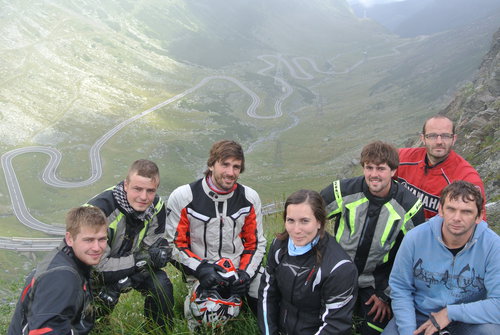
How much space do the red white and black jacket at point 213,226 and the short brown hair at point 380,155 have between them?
6.81 feet

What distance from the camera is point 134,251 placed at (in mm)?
6438

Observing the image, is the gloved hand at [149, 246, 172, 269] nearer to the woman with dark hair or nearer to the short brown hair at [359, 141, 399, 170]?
the woman with dark hair

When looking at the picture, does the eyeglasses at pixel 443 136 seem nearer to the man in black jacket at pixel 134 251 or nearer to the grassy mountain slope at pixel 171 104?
the man in black jacket at pixel 134 251

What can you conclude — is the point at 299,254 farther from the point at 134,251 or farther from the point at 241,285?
the point at 134,251

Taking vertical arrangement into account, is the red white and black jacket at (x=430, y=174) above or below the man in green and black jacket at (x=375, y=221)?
above

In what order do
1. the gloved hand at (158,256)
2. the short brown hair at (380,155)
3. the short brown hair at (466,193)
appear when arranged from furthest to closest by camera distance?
the gloved hand at (158,256)
the short brown hair at (380,155)
the short brown hair at (466,193)

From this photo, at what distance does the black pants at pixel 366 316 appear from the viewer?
17.9ft

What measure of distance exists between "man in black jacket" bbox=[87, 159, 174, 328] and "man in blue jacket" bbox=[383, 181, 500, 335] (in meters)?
3.41

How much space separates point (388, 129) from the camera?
3907 inches

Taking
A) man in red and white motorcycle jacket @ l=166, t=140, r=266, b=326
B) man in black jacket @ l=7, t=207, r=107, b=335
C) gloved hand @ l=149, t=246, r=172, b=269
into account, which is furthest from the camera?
man in red and white motorcycle jacket @ l=166, t=140, r=266, b=326

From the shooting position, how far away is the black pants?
5.46 m

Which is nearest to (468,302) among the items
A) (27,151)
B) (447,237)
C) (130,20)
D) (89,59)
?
(447,237)

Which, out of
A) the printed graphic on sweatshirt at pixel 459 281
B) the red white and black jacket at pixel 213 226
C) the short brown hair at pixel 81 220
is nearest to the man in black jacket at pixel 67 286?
the short brown hair at pixel 81 220

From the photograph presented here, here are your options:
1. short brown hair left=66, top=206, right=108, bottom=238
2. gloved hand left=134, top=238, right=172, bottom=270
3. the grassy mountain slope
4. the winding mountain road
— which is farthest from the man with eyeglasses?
the grassy mountain slope
